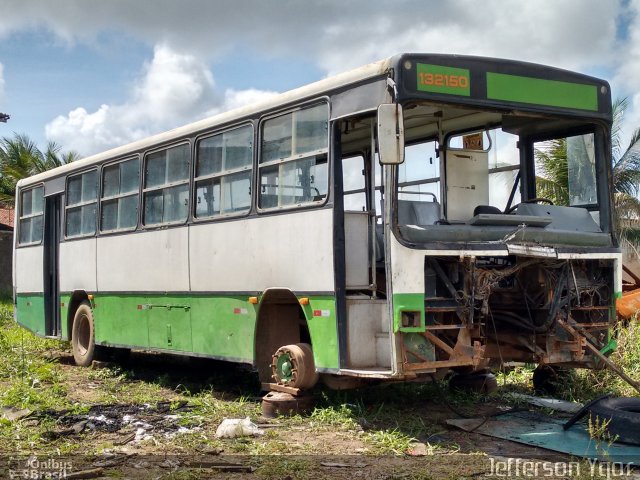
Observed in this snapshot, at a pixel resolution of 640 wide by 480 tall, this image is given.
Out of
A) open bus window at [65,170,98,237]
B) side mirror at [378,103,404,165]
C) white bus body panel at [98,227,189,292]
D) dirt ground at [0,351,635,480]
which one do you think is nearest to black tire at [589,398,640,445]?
dirt ground at [0,351,635,480]

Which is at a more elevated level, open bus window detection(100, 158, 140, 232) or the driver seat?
open bus window detection(100, 158, 140, 232)

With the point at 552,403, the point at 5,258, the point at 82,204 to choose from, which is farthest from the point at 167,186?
the point at 5,258

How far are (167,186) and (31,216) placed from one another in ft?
17.7

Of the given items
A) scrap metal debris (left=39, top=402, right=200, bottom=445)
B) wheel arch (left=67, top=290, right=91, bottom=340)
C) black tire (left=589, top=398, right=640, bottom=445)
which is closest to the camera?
black tire (left=589, top=398, right=640, bottom=445)

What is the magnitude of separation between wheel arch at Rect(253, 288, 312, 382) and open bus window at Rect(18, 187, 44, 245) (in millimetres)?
6948

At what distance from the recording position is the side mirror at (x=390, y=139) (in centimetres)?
715

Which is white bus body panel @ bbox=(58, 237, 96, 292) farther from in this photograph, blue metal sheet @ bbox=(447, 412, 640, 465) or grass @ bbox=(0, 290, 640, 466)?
blue metal sheet @ bbox=(447, 412, 640, 465)

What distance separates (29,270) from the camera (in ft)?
50.1

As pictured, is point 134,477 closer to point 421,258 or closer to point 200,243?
point 421,258

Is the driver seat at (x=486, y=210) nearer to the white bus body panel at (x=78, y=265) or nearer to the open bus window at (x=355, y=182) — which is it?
the open bus window at (x=355, y=182)

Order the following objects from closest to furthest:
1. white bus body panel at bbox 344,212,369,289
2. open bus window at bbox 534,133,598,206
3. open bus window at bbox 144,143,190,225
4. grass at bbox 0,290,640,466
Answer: grass at bbox 0,290,640,466, white bus body panel at bbox 344,212,369,289, open bus window at bbox 534,133,598,206, open bus window at bbox 144,143,190,225

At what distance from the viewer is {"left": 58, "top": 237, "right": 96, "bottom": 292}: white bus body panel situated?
12.9 m

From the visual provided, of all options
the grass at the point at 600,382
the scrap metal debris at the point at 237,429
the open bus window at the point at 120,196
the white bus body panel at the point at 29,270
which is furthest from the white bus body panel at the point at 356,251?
the white bus body panel at the point at 29,270

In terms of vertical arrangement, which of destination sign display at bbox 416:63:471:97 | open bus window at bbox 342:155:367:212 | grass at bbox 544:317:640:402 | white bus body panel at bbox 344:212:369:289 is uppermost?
destination sign display at bbox 416:63:471:97
